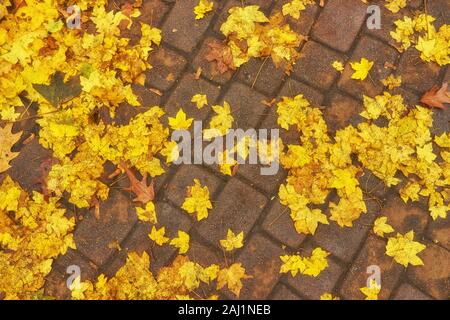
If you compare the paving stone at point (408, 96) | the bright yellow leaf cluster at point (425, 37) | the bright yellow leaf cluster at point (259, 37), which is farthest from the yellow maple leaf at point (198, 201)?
the bright yellow leaf cluster at point (425, 37)

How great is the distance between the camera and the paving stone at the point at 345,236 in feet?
8.88

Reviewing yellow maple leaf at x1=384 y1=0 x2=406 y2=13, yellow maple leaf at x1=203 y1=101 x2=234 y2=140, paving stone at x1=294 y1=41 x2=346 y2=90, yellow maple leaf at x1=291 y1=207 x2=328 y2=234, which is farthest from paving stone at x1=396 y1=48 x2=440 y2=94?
yellow maple leaf at x1=203 y1=101 x2=234 y2=140

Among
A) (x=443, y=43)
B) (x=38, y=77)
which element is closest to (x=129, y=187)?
(x=38, y=77)

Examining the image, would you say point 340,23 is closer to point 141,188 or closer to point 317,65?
point 317,65

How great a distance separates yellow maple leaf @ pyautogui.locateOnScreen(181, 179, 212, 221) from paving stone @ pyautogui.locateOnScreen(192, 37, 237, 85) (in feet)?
2.67

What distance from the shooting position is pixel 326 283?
8.75ft

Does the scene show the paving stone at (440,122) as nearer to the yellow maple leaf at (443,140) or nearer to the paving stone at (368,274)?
the yellow maple leaf at (443,140)

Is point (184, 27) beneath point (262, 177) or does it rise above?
above

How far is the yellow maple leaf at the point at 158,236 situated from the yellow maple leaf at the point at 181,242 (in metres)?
0.06

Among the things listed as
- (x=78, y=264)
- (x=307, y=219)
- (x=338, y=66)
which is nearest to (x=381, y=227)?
(x=307, y=219)

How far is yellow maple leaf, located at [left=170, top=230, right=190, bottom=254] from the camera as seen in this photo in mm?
2754

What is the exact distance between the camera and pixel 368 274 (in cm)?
267

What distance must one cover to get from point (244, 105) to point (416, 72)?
4.24 feet

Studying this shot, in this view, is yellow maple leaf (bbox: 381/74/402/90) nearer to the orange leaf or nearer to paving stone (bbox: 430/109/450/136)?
paving stone (bbox: 430/109/450/136)
